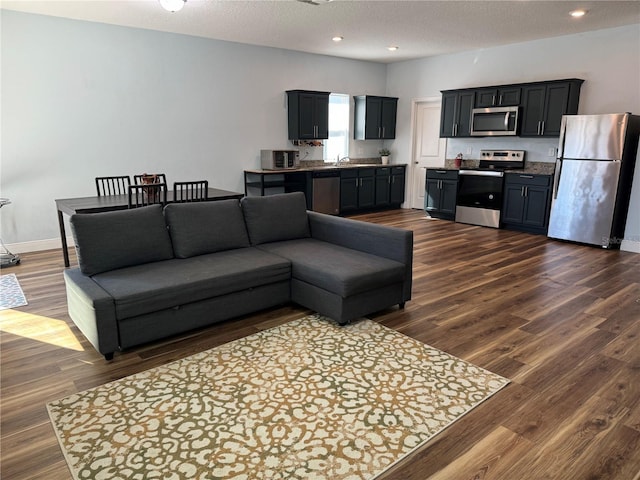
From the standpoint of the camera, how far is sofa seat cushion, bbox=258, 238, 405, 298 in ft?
10.5

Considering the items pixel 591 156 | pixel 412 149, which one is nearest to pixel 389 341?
pixel 591 156

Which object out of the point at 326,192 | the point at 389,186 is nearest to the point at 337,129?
the point at 389,186

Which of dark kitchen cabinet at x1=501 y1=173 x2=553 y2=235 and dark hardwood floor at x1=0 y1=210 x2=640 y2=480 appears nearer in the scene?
dark hardwood floor at x1=0 y1=210 x2=640 y2=480

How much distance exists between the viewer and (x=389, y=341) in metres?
3.10

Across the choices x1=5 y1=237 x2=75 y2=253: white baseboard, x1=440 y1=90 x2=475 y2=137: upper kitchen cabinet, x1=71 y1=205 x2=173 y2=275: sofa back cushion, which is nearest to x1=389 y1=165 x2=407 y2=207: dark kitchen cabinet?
x1=440 y1=90 x2=475 y2=137: upper kitchen cabinet

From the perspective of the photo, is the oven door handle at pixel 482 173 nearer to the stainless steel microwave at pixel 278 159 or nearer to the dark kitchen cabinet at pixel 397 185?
the dark kitchen cabinet at pixel 397 185

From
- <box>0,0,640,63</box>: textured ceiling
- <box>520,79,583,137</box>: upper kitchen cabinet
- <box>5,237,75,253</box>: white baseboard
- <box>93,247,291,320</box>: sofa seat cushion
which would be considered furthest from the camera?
<box>520,79,583,137</box>: upper kitchen cabinet

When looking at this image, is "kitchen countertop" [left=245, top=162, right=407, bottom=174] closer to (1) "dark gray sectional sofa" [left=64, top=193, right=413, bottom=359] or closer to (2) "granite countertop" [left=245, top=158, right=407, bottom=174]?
(2) "granite countertop" [left=245, top=158, right=407, bottom=174]

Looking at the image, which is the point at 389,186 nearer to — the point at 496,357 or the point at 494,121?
the point at 494,121

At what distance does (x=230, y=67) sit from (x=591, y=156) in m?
5.27

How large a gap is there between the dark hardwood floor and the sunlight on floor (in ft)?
0.05

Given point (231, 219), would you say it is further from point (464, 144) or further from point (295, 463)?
point (464, 144)

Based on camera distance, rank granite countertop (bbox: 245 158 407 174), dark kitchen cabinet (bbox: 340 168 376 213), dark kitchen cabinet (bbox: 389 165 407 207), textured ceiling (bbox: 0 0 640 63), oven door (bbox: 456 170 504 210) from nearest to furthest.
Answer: textured ceiling (bbox: 0 0 640 63)
oven door (bbox: 456 170 504 210)
granite countertop (bbox: 245 158 407 174)
dark kitchen cabinet (bbox: 340 168 376 213)
dark kitchen cabinet (bbox: 389 165 407 207)

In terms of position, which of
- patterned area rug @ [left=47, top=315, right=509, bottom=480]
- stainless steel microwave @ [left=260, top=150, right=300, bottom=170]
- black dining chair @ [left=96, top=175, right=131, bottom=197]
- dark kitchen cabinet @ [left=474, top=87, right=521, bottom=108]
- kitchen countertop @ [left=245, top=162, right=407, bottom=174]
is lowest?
patterned area rug @ [left=47, top=315, right=509, bottom=480]
